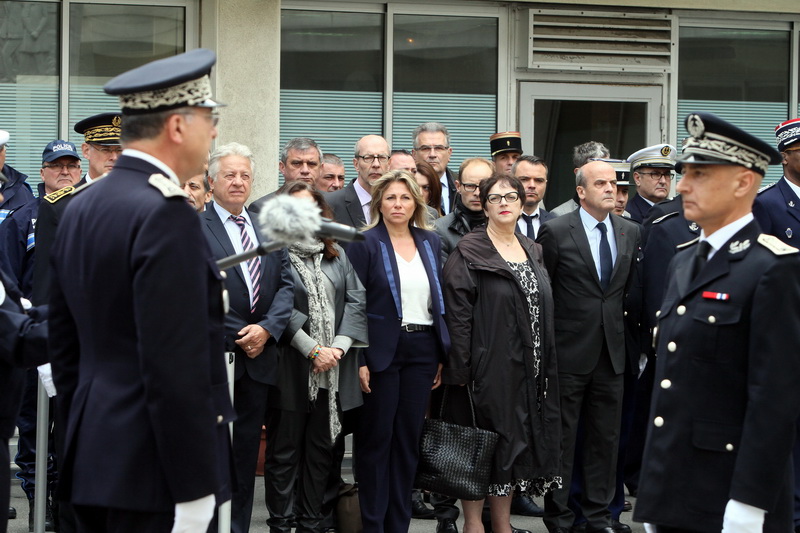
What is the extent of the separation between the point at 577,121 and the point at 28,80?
485cm

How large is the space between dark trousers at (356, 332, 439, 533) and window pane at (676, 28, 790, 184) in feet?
17.8

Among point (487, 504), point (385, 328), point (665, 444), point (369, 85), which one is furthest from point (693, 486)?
point (369, 85)

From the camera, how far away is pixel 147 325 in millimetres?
3150

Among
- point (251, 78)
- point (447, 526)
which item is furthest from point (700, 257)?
point (251, 78)

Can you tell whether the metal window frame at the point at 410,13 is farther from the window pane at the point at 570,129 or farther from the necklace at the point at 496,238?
the necklace at the point at 496,238

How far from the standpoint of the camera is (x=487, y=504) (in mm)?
7395

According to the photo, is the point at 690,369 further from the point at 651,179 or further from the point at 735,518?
the point at 651,179

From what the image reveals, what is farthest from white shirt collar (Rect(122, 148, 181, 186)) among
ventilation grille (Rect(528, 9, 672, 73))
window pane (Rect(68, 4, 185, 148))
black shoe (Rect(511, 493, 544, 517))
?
ventilation grille (Rect(528, 9, 672, 73))

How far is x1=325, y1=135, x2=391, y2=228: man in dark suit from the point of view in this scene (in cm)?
764

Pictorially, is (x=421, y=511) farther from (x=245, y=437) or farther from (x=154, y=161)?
(x=154, y=161)

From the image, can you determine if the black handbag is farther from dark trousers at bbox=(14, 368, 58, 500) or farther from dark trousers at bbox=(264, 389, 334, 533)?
dark trousers at bbox=(14, 368, 58, 500)

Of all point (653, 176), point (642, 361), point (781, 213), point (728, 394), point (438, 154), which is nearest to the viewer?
point (728, 394)

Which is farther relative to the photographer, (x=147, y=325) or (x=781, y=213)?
→ (x=781, y=213)

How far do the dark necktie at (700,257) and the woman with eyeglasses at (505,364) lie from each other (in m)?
2.82
